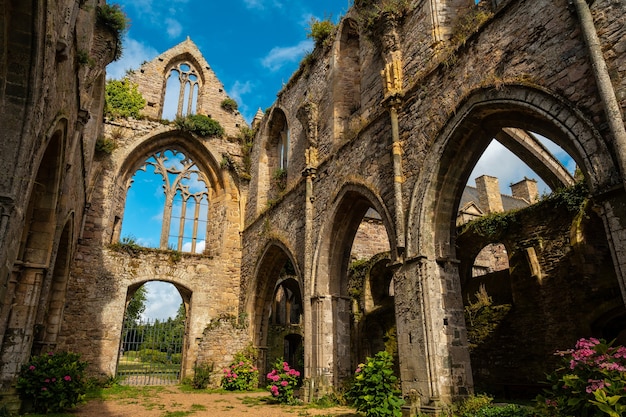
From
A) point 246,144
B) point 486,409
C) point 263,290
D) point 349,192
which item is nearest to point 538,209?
point 349,192

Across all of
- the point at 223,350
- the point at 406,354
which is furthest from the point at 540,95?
the point at 223,350

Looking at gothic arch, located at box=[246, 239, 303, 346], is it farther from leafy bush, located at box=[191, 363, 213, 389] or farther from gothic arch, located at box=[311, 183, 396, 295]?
gothic arch, located at box=[311, 183, 396, 295]

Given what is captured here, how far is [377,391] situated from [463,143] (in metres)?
3.91

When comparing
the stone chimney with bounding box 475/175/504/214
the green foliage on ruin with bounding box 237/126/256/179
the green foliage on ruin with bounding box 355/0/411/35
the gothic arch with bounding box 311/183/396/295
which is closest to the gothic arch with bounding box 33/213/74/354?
the gothic arch with bounding box 311/183/396/295

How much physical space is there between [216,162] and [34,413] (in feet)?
35.8

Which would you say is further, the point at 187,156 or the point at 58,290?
the point at 187,156

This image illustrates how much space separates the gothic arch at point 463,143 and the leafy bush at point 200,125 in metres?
11.3

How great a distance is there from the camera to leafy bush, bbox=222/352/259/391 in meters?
12.3

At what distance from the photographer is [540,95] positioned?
5.36 metres

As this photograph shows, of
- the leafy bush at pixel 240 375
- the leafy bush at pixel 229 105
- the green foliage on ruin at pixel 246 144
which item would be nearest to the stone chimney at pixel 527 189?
the green foliage on ruin at pixel 246 144

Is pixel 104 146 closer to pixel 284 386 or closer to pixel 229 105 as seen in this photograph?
pixel 229 105

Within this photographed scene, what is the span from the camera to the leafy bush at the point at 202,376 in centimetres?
1241

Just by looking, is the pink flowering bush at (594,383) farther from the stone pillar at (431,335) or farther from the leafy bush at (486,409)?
the stone pillar at (431,335)

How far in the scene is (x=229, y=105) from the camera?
17.6m
